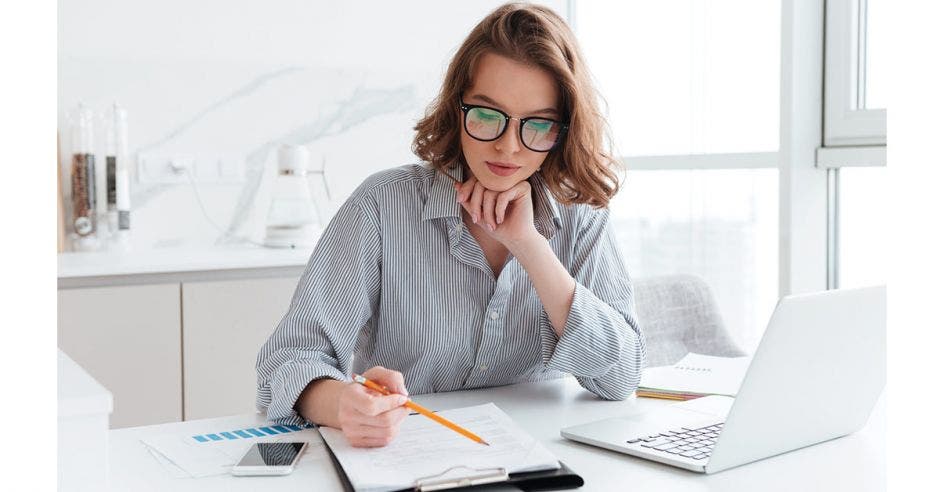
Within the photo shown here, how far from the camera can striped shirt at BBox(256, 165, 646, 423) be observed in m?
1.50

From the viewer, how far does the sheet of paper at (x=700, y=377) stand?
154cm

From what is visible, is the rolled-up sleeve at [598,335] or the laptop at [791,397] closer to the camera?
the laptop at [791,397]

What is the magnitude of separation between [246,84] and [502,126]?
2044 millimetres

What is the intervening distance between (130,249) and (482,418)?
7.03 ft

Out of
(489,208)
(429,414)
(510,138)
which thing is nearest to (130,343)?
(489,208)

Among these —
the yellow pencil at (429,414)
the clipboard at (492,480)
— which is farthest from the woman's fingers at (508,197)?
the clipboard at (492,480)

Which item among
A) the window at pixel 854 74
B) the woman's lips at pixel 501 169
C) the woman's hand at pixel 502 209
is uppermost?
the window at pixel 854 74

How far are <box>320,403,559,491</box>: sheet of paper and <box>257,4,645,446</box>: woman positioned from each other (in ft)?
0.71

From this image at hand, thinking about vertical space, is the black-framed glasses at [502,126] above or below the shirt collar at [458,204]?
above

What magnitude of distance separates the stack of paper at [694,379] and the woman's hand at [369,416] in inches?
20.4

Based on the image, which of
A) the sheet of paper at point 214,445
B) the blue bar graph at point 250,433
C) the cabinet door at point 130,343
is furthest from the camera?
the cabinet door at point 130,343

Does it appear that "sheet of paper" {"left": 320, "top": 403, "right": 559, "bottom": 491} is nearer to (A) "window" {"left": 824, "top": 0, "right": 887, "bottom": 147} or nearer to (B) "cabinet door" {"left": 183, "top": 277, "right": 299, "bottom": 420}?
(B) "cabinet door" {"left": 183, "top": 277, "right": 299, "bottom": 420}

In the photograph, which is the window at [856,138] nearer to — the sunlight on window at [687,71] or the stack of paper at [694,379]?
the sunlight on window at [687,71]
